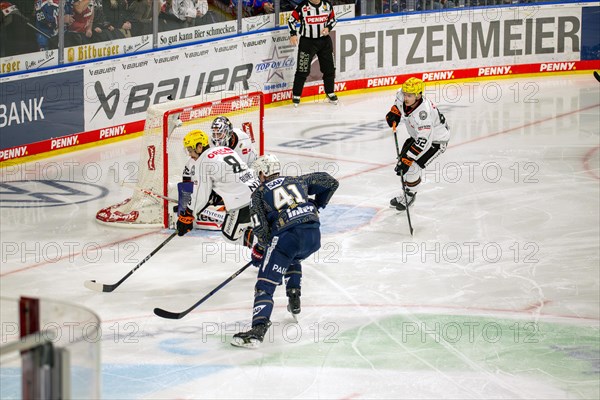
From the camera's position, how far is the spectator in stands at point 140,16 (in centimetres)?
1227

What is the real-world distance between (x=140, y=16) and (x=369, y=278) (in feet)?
19.9

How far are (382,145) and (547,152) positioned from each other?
187 cm

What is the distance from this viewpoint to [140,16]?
489 inches

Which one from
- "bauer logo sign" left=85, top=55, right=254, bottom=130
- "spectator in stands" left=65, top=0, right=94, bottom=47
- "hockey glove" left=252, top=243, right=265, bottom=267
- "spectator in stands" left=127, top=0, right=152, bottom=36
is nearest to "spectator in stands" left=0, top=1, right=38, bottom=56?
"spectator in stands" left=65, top=0, right=94, bottom=47

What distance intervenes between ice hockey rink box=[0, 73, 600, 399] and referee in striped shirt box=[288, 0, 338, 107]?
1.77 metres

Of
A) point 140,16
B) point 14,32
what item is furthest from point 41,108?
point 140,16

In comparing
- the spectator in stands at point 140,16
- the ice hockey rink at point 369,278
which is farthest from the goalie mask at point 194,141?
the spectator in stands at point 140,16

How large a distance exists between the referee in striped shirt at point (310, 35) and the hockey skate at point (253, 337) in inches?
335

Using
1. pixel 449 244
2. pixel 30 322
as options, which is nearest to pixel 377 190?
pixel 449 244

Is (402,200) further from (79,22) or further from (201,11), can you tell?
(201,11)

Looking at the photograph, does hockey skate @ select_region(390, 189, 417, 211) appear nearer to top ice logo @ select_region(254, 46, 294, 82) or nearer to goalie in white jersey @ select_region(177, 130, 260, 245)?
goalie in white jersey @ select_region(177, 130, 260, 245)

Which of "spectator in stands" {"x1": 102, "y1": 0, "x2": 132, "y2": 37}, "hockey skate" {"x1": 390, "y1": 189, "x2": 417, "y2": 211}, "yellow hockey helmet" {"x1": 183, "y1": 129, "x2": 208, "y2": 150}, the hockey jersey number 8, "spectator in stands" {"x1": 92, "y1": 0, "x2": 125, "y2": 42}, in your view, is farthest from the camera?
"spectator in stands" {"x1": 102, "y1": 0, "x2": 132, "y2": 37}

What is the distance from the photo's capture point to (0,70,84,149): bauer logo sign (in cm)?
1084

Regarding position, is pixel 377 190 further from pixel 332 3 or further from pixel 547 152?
pixel 332 3
